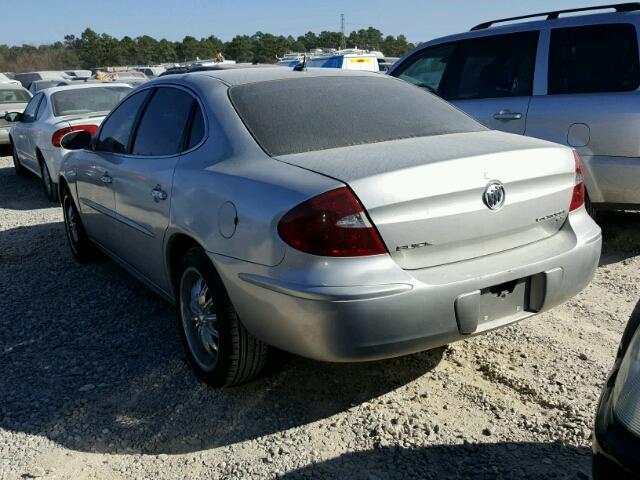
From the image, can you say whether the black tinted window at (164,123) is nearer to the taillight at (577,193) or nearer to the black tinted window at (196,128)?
the black tinted window at (196,128)

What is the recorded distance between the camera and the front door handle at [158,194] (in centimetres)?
353

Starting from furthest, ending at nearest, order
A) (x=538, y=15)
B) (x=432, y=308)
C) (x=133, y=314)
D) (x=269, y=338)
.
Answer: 1. (x=538, y=15)
2. (x=133, y=314)
3. (x=269, y=338)
4. (x=432, y=308)

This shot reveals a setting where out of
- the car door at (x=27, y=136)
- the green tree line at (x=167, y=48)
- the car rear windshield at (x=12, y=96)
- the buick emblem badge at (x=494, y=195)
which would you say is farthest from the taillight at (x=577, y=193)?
the green tree line at (x=167, y=48)

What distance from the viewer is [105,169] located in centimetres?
450

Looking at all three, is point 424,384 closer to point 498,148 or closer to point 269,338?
point 269,338

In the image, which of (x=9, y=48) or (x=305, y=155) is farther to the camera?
(x=9, y=48)

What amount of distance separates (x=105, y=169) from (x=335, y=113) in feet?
6.19

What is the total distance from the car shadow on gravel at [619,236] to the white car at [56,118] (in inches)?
227

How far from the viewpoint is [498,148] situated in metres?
3.01

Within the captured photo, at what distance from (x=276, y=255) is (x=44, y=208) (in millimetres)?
6726

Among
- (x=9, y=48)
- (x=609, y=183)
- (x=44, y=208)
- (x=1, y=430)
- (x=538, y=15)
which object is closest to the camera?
(x=1, y=430)

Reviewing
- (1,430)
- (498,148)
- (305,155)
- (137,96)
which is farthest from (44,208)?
(498,148)

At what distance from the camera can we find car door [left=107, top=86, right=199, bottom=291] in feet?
11.9

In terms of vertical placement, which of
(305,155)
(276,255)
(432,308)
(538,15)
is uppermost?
(538,15)
